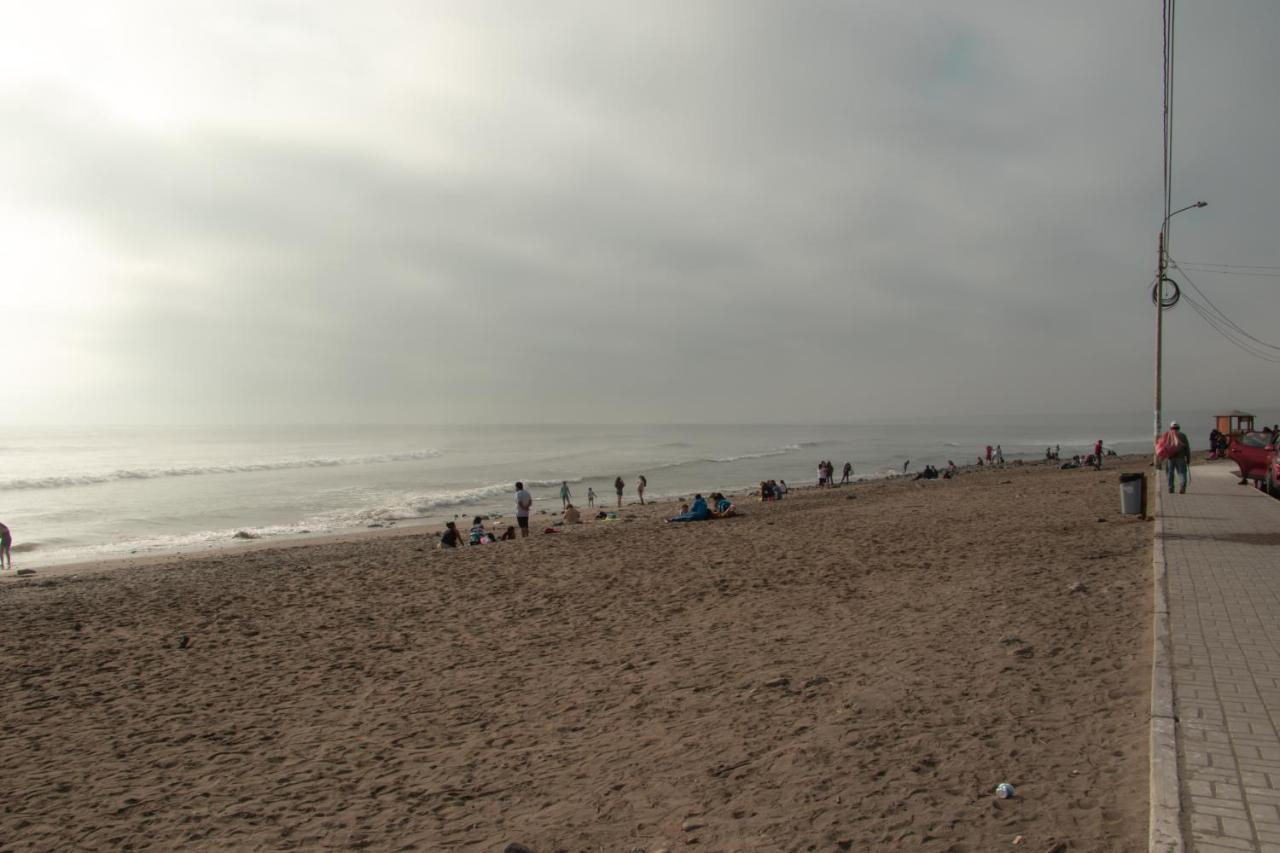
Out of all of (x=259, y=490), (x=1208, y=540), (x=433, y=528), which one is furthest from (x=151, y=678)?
(x=259, y=490)

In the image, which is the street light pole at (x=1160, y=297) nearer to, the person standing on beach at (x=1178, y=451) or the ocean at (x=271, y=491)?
the person standing on beach at (x=1178, y=451)

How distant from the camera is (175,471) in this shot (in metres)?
61.0

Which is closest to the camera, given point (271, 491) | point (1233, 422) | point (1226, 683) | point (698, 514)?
point (1226, 683)

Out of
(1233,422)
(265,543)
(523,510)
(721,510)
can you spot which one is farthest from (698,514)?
(1233,422)

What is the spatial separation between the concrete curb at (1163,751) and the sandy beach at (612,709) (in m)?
0.14

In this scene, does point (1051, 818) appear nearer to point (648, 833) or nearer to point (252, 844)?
point (648, 833)

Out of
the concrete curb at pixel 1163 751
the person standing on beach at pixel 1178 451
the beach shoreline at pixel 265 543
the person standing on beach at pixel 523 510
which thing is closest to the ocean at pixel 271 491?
the beach shoreline at pixel 265 543

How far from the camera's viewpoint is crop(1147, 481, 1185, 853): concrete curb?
11.1 feet

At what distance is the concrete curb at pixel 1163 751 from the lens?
11.1 feet

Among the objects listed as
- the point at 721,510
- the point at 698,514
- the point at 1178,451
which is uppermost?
the point at 1178,451

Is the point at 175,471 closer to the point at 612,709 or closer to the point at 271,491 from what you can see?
the point at 271,491

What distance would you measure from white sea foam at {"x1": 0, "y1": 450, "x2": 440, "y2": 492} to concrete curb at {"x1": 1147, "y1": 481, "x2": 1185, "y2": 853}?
6208cm

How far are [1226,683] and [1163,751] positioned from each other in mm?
1615

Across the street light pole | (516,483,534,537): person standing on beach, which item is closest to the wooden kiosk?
the street light pole
